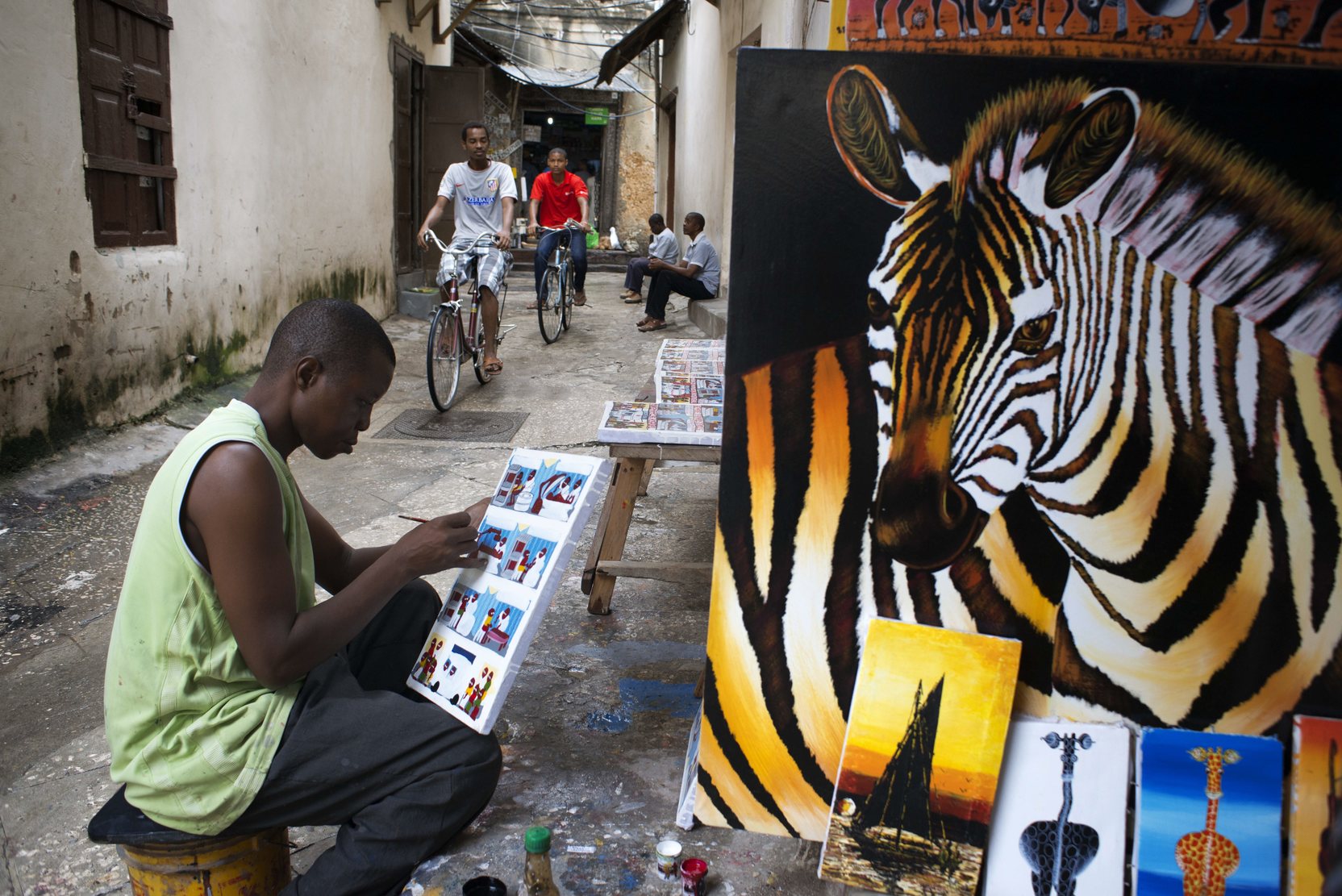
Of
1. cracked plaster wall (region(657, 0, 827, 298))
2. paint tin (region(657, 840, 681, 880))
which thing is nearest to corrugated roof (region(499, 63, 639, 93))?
cracked plaster wall (region(657, 0, 827, 298))

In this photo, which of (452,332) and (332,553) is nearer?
(332,553)

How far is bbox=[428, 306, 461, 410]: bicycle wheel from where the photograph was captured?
5523mm

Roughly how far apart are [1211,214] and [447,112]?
9.35 metres

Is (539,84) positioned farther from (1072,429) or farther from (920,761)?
(920,761)

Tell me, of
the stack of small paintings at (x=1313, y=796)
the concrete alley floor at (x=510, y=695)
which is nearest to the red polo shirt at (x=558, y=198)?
the concrete alley floor at (x=510, y=695)

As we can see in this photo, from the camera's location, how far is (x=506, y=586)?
1.90 meters

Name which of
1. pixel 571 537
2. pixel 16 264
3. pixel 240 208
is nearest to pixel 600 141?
pixel 240 208

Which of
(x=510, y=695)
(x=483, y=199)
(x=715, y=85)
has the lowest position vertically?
(x=510, y=695)

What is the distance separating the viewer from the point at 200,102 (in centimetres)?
536

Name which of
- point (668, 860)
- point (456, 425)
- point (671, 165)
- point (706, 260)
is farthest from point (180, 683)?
point (671, 165)

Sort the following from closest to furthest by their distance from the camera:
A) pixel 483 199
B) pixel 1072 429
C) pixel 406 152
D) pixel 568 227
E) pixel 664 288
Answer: pixel 1072 429, pixel 483 199, pixel 664 288, pixel 568 227, pixel 406 152

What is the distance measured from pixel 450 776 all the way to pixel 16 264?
129 inches

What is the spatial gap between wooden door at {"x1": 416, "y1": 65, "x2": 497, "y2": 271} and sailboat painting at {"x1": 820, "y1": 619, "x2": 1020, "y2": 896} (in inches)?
350

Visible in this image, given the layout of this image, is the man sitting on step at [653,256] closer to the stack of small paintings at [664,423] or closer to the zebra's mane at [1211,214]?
the stack of small paintings at [664,423]
